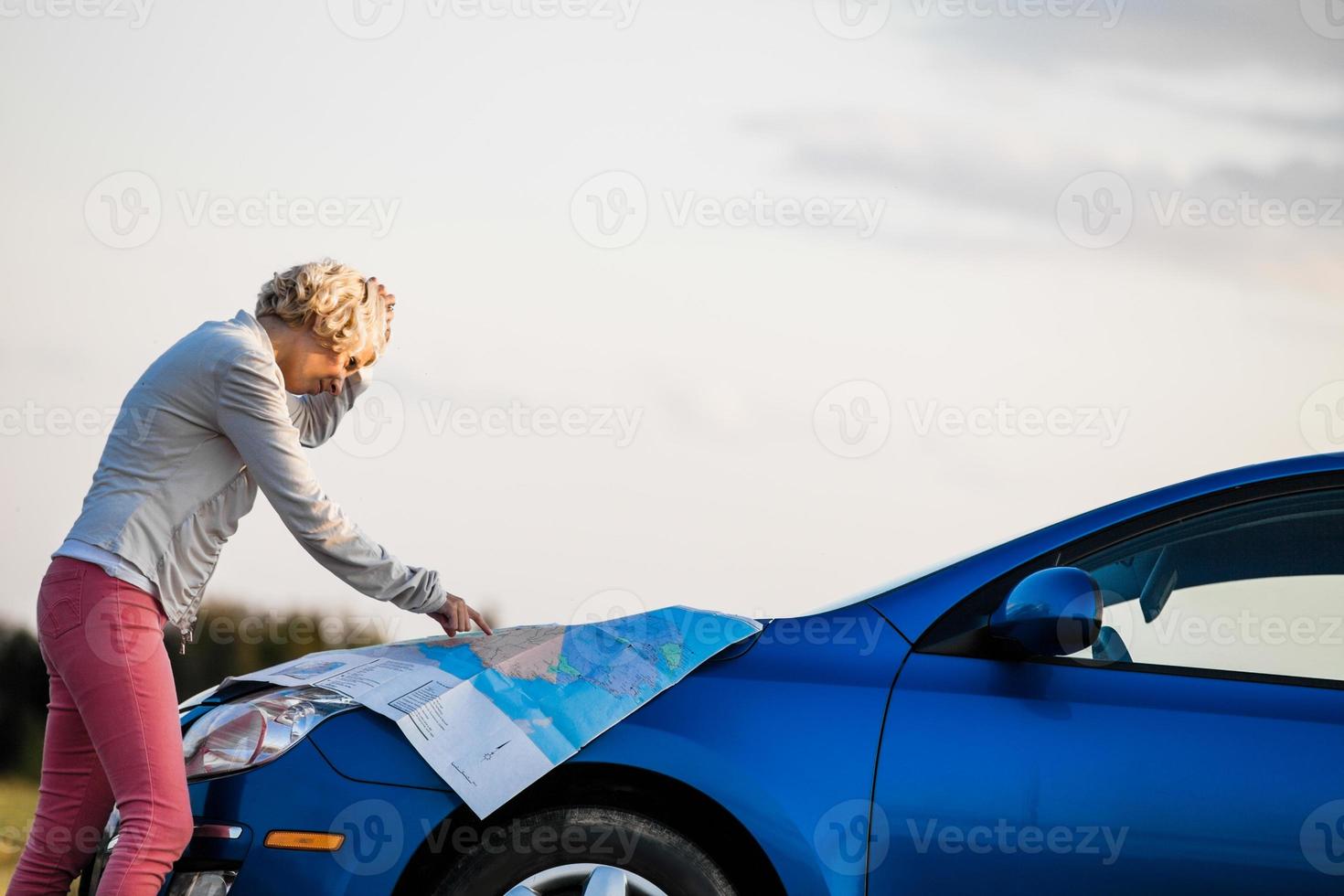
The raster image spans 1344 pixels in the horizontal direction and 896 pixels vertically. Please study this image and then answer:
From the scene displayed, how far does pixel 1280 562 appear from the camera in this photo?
2.78 meters

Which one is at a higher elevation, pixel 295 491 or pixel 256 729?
pixel 295 491

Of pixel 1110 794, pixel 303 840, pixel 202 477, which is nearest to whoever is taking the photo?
pixel 1110 794

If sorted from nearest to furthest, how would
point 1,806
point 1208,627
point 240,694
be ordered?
point 1208,627, point 240,694, point 1,806

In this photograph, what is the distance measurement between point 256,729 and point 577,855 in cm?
73

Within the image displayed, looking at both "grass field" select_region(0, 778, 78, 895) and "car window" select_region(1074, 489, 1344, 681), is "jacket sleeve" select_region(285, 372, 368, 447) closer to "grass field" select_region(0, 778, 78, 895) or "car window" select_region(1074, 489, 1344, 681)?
"car window" select_region(1074, 489, 1344, 681)

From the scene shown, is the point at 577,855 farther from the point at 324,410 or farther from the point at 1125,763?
the point at 324,410

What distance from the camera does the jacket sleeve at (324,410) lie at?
11.0 ft

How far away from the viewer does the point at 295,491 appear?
9.07ft

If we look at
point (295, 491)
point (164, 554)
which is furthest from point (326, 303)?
point (164, 554)

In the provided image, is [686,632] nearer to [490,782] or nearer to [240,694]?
[490,782]

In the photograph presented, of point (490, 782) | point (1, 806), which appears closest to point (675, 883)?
point (490, 782)

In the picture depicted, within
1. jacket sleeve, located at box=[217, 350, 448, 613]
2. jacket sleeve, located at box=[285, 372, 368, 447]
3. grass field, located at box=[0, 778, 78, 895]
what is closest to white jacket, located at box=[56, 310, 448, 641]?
jacket sleeve, located at box=[217, 350, 448, 613]

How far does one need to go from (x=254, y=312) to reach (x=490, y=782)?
123cm

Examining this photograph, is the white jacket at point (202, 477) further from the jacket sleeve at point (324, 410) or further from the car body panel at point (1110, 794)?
the car body panel at point (1110, 794)
